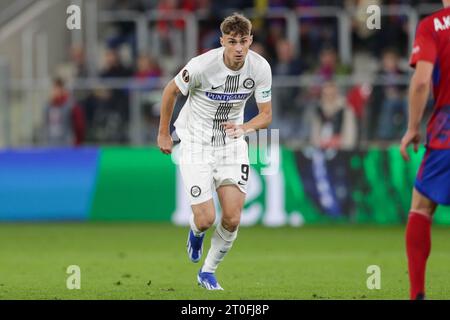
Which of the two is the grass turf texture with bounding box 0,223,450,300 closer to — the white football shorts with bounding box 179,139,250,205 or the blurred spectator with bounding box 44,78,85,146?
the white football shorts with bounding box 179,139,250,205

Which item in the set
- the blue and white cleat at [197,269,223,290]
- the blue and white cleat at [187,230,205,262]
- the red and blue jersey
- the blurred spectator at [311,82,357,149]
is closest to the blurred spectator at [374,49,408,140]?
the blurred spectator at [311,82,357,149]

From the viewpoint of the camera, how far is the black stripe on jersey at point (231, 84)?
1057 cm

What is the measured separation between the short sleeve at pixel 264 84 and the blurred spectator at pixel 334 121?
895 cm

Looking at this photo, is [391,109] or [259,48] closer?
[391,109]

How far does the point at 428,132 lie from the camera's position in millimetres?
8648

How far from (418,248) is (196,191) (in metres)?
2.72

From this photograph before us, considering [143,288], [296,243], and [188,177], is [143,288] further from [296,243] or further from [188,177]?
[296,243]

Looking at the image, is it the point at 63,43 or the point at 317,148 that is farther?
the point at 63,43

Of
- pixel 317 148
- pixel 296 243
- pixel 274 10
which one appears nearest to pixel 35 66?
pixel 274 10

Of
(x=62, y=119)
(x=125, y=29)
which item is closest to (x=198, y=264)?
(x=62, y=119)

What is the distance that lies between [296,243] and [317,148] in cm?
320

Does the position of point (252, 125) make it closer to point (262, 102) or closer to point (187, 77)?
point (262, 102)

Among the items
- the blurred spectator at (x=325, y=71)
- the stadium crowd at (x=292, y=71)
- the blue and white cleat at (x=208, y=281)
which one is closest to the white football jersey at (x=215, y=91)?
the blue and white cleat at (x=208, y=281)
